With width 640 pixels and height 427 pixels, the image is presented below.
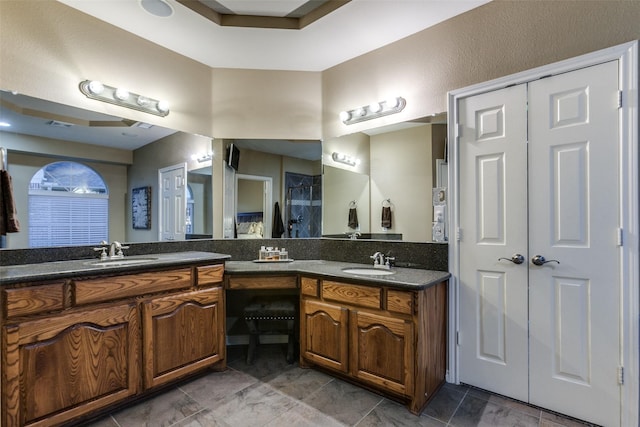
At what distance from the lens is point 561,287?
5.75 feet

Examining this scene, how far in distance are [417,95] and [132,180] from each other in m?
2.34

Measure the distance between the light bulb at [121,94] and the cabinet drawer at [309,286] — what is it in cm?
193

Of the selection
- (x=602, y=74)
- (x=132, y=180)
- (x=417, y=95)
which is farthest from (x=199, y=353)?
(x=602, y=74)

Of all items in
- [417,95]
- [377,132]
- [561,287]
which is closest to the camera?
[561,287]

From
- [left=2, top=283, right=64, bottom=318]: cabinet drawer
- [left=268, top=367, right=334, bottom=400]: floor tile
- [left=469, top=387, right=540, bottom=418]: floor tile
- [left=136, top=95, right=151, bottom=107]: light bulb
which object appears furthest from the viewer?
[left=136, top=95, right=151, bottom=107]: light bulb

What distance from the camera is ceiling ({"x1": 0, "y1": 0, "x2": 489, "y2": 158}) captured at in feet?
6.58

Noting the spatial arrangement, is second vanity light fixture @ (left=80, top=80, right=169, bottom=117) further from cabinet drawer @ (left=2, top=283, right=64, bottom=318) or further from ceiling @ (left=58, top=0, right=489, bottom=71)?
cabinet drawer @ (left=2, top=283, right=64, bottom=318)

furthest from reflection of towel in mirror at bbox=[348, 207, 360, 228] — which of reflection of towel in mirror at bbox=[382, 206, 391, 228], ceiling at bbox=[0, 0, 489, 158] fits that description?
ceiling at bbox=[0, 0, 489, 158]

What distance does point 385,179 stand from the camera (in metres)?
2.48

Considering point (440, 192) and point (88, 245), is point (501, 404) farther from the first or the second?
point (88, 245)

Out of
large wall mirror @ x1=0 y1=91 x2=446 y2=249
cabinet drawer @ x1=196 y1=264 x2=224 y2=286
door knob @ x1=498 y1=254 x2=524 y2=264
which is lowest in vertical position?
cabinet drawer @ x1=196 y1=264 x2=224 y2=286

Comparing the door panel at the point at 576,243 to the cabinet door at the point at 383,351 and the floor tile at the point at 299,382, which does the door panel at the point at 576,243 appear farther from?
the floor tile at the point at 299,382

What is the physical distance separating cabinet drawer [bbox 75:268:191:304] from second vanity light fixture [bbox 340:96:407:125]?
5.93 ft

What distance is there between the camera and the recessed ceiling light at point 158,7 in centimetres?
201
